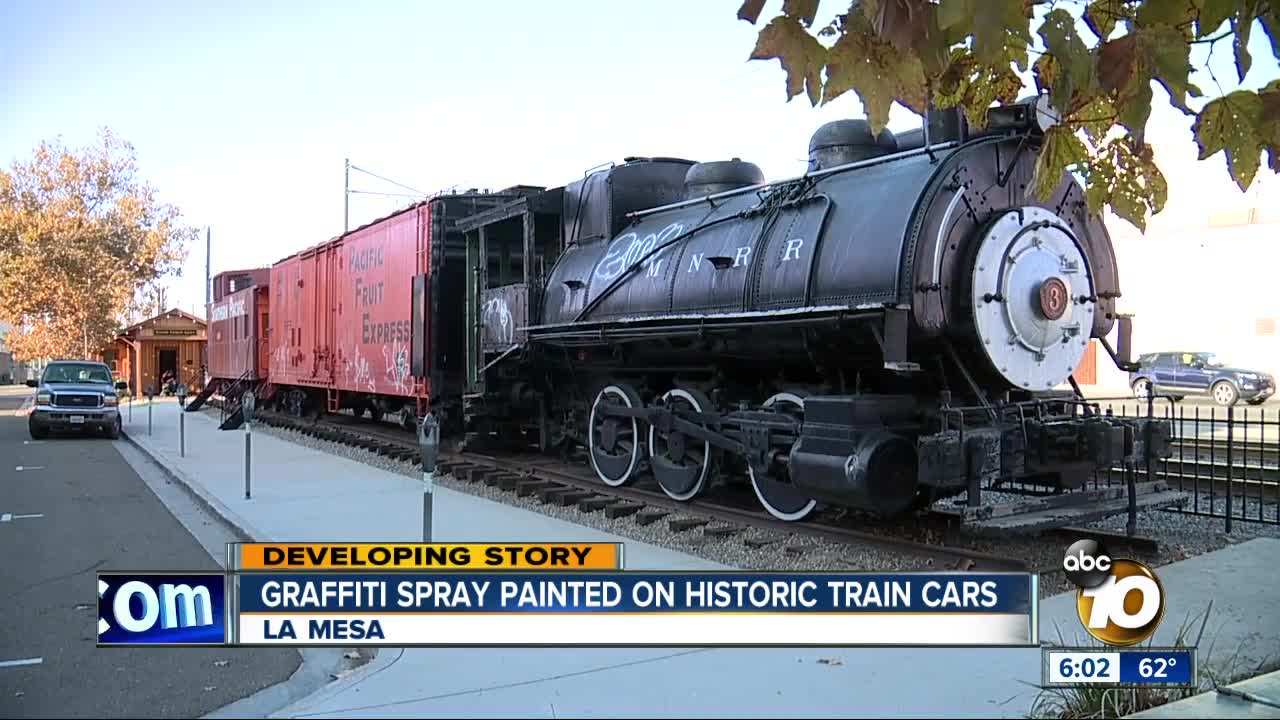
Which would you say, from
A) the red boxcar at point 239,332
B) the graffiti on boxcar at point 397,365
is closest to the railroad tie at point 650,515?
the graffiti on boxcar at point 397,365

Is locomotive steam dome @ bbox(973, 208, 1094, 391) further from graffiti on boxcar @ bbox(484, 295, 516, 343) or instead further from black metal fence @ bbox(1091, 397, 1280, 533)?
graffiti on boxcar @ bbox(484, 295, 516, 343)

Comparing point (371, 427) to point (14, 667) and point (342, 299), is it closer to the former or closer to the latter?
point (342, 299)

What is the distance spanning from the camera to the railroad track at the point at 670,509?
7268mm

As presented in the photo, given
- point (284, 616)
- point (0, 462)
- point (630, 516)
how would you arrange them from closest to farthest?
point (284, 616), point (630, 516), point (0, 462)

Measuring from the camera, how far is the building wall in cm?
3200

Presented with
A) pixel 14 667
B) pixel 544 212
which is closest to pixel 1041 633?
pixel 14 667

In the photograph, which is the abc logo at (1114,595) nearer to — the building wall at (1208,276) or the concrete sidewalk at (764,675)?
the concrete sidewalk at (764,675)

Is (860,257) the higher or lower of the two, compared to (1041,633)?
higher

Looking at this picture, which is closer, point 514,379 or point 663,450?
point 663,450

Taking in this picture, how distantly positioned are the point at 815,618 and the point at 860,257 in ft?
10.6

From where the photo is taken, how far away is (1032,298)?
290 inches

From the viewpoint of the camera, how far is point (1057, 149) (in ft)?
12.4

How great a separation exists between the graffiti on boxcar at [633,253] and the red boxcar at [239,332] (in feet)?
56.4

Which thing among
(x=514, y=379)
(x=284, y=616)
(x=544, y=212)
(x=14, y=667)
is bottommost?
(x=14, y=667)
